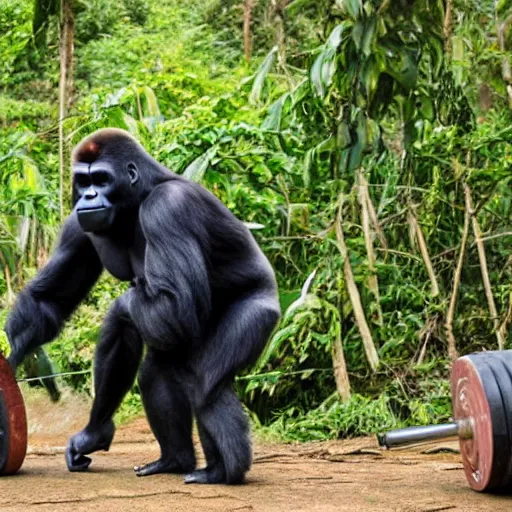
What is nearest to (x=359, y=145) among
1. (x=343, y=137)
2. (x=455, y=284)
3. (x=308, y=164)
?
(x=343, y=137)

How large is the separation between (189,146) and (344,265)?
1.48 meters

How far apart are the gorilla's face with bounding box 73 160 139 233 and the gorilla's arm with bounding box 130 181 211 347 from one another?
182mm

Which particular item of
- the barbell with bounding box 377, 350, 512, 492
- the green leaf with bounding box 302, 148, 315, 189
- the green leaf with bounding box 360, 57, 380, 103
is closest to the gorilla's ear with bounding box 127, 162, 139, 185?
the barbell with bounding box 377, 350, 512, 492

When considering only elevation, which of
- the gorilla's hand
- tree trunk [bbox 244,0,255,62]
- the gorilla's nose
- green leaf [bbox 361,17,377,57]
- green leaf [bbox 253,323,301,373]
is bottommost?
the gorilla's hand

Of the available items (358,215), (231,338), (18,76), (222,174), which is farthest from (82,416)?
(18,76)

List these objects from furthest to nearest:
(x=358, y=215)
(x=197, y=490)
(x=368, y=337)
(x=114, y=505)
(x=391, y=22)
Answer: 1. (x=358, y=215)
2. (x=368, y=337)
3. (x=391, y=22)
4. (x=197, y=490)
5. (x=114, y=505)

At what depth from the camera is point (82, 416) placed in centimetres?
816

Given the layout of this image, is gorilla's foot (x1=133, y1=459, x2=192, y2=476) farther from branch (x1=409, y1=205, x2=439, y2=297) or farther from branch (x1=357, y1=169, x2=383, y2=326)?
branch (x1=409, y1=205, x2=439, y2=297)

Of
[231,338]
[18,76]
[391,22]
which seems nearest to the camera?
[231,338]

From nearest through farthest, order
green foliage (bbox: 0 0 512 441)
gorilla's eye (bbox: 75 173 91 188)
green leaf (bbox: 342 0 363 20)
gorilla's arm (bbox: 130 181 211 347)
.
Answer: gorilla's arm (bbox: 130 181 211 347)
gorilla's eye (bbox: 75 173 91 188)
green leaf (bbox: 342 0 363 20)
green foliage (bbox: 0 0 512 441)

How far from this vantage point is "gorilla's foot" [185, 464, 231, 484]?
4863 mm

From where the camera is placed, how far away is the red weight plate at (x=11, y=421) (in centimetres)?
479

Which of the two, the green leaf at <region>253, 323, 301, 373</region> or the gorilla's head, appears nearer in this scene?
the gorilla's head

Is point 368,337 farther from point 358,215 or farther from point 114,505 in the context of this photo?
point 114,505
